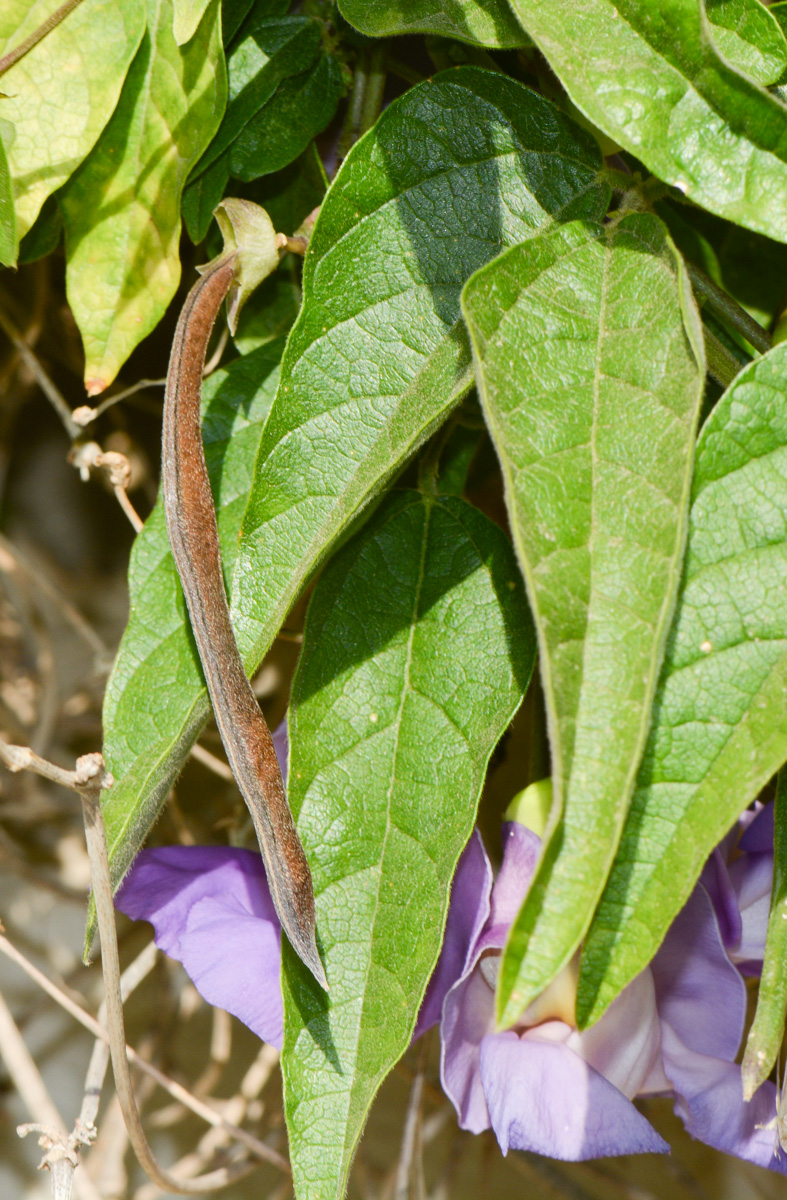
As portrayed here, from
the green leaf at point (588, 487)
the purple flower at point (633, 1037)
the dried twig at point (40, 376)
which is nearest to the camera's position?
the green leaf at point (588, 487)

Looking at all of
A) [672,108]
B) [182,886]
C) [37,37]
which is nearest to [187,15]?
[37,37]

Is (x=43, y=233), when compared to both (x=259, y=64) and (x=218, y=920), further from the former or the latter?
(x=218, y=920)

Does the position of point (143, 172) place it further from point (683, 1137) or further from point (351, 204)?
point (683, 1137)

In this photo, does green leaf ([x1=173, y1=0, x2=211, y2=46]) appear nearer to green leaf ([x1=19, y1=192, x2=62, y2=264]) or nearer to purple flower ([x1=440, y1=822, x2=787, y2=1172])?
green leaf ([x1=19, y1=192, x2=62, y2=264])

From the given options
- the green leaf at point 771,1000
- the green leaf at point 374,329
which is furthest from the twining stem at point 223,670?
the green leaf at point 771,1000

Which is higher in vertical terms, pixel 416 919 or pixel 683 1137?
pixel 416 919

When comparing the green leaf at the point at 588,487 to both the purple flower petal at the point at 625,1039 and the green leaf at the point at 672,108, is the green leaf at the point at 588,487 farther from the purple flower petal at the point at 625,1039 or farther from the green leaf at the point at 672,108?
the purple flower petal at the point at 625,1039

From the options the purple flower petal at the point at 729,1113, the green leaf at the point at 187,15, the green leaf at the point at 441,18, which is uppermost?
the green leaf at the point at 187,15

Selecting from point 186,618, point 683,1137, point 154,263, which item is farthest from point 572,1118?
point 683,1137
